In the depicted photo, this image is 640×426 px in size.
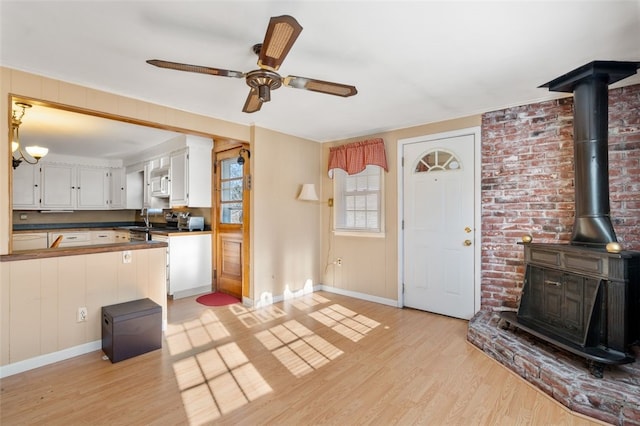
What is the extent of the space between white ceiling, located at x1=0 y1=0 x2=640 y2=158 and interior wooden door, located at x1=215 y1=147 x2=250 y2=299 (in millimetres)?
1443

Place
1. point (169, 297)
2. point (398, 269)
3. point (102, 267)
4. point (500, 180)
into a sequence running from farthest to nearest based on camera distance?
point (169, 297) < point (398, 269) < point (500, 180) < point (102, 267)

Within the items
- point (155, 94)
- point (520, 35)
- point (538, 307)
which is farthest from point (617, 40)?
point (155, 94)

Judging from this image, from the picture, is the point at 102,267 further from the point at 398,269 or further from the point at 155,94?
the point at 398,269

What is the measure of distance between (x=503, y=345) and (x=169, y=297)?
424cm

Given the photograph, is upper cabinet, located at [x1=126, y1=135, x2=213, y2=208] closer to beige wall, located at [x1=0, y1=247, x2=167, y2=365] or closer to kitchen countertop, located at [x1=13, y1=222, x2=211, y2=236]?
kitchen countertop, located at [x1=13, y1=222, x2=211, y2=236]

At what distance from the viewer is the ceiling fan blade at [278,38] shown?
55.8 inches

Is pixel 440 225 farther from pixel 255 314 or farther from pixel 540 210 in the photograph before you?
pixel 255 314

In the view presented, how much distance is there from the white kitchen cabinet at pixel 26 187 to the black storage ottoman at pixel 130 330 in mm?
4627

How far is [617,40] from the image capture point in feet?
6.78

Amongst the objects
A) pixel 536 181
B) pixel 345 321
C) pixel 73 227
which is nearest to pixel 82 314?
pixel 345 321

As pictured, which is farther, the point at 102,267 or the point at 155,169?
the point at 155,169

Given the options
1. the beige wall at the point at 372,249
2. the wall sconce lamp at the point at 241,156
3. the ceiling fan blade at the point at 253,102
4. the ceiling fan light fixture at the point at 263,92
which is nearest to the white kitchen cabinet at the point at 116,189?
the wall sconce lamp at the point at 241,156

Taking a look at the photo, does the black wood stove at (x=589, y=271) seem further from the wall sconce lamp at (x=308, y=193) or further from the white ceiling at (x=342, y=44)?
the wall sconce lamp at (x=308, y=193)

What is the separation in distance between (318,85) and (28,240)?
6.74 metres
